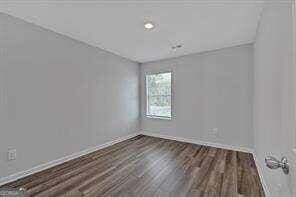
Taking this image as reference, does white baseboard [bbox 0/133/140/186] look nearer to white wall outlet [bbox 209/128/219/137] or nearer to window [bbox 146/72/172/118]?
window [bbox 146/72/172/118]

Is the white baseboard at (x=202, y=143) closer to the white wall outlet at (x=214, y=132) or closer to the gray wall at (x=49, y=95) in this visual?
the white wall outlet at (x=214, y=132)

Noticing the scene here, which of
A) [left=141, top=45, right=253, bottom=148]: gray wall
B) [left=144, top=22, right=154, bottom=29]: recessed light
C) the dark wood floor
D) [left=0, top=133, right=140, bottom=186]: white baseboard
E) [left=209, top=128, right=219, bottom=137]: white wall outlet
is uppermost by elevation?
[left=144, top=22, right=154, bottom=29]: recessed light

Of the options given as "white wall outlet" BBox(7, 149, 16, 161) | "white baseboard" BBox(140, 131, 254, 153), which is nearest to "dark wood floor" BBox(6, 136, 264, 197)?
"white baseboard" BBox(140, 131, 254, 153)

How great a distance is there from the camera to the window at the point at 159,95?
4.59 metres

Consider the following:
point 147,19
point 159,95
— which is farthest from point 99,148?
point 147,19

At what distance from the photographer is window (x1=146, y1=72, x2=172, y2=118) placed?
4586 millimetres

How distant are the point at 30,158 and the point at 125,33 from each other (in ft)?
8.37

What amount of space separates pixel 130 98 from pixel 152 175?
8.52 ft

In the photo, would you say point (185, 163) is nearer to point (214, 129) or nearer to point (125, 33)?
point (214, 129)

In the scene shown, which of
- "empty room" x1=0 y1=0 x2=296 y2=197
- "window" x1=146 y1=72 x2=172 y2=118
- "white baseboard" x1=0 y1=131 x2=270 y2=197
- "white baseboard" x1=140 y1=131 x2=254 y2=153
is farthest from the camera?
"window" x1=146 y1=72 x2=172 y2=118

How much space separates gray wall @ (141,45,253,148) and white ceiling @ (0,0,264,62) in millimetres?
460

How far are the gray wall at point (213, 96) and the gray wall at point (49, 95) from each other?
172 centimetres

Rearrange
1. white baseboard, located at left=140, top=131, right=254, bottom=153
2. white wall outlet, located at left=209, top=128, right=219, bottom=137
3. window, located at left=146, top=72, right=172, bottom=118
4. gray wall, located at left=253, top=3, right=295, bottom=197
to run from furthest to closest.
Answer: window, located at left=146, top=72, right=172, bottom=118 → white wall outlet, located at left=209, top=128, right=219, bottom=137 → white baseboard, located at left=140, top=131, right=254, bottom=153 → gray wall, located at left=253, top=3, right=295, bottom=197

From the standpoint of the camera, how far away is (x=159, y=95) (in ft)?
15.7
